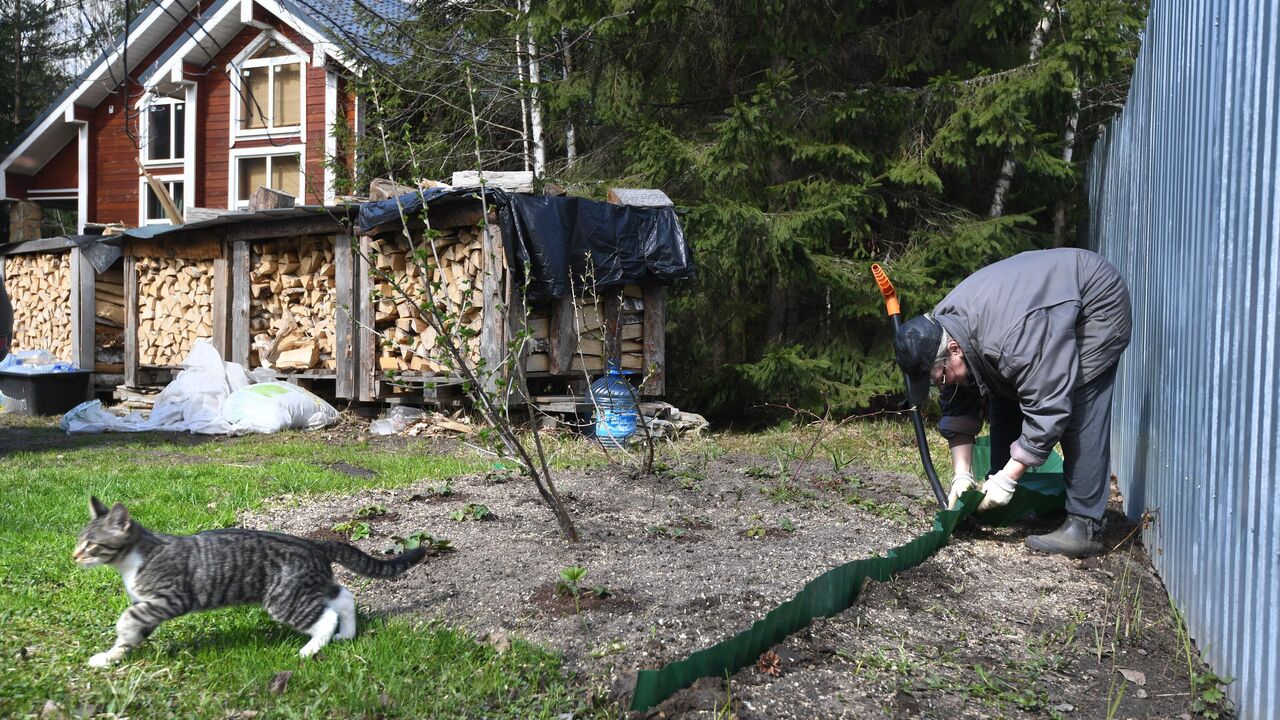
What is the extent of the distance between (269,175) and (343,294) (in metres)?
9.50

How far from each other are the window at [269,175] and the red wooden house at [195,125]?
3 cm

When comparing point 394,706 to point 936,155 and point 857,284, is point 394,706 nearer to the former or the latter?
point 857,284

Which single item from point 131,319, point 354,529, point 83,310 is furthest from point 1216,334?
point 83,310

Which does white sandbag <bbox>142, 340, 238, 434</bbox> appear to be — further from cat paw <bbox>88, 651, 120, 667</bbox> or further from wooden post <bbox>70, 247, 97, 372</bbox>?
cat paw <bbox>88, 651, 120, 667</bbox>

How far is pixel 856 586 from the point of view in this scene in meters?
3.35

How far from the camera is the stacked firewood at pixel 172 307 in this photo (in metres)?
11.0

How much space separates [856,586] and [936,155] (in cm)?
707

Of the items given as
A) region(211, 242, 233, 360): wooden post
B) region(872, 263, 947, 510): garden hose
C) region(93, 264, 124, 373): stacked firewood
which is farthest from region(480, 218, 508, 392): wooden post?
region(93, 264, 124, 373): stacked firewood

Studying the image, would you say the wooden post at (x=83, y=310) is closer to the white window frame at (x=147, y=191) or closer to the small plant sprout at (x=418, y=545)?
the white window frame at (x=147, y=191)

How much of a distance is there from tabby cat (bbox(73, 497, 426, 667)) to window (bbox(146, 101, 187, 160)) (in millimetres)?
18135

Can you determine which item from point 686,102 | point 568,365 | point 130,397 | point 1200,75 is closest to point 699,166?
point 686,102

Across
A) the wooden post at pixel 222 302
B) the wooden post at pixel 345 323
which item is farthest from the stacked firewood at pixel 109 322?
the wooden post at pixel 345 323

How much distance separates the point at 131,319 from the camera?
11.4 metres

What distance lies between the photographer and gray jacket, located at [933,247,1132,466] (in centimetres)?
387
